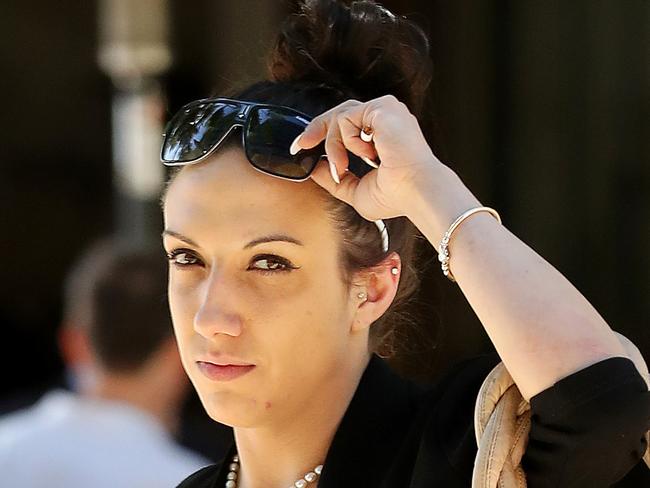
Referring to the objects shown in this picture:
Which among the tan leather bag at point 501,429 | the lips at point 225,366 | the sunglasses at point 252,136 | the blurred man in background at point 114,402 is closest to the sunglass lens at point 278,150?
the sunglasses at point 252,136

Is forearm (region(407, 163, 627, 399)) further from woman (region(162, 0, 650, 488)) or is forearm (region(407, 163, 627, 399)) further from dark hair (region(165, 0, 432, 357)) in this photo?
dark hair (region(165, 0, 432, 357))

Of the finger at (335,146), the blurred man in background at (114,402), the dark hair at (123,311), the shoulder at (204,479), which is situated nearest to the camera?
the finger at (335,146)

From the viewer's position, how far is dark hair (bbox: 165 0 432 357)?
82.6 inches

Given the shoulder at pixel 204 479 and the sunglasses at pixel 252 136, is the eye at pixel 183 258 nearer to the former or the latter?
the sunglasses at pixel 252 136

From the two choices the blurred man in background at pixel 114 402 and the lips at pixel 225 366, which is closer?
the lips at pixel 225 366

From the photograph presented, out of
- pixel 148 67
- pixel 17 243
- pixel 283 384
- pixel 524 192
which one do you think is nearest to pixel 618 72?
pixel 524 192

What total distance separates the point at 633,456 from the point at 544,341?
0.21 m

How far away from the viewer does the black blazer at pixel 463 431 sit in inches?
63.7

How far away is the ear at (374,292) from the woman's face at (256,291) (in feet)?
0.07

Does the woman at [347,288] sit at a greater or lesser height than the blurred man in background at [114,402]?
greater

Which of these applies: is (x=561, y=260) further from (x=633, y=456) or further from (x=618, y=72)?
(x=633, y=456)

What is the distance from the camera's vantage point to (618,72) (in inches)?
176

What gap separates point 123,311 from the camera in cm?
327

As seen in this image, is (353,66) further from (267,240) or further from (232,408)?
(232,408)
